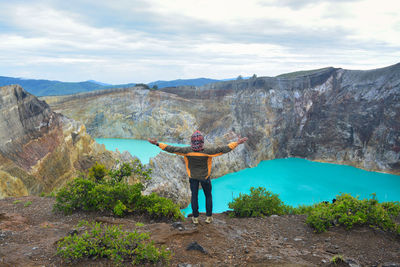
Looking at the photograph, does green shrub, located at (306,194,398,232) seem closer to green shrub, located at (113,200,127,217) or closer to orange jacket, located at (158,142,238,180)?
orange jacket, located at (158,142,238,180)

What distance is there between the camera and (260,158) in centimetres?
3572

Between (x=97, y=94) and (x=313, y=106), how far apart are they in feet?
98.8

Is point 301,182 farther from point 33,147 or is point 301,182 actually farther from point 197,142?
point 197,142

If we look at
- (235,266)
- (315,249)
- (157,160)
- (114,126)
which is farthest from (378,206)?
(114,126)

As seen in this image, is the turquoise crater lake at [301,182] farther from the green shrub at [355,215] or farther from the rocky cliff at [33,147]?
the green shrub at [355,215]

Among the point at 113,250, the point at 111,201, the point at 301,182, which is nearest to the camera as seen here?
the point at 113,250

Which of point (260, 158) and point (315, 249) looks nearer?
point (315, 249)

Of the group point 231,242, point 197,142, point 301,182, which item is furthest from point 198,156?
point 301,182

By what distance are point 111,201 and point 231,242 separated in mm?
3182

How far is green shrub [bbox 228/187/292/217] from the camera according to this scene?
7758 mm

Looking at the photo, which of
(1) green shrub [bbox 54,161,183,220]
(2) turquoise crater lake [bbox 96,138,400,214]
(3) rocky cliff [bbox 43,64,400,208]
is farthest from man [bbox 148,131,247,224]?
(3) rocky cliff [bbox 43,64,400,208]

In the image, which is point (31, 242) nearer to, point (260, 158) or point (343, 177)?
point (343, 177)

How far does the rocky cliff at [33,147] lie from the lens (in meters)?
15.5

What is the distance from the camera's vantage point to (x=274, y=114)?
123 feet
